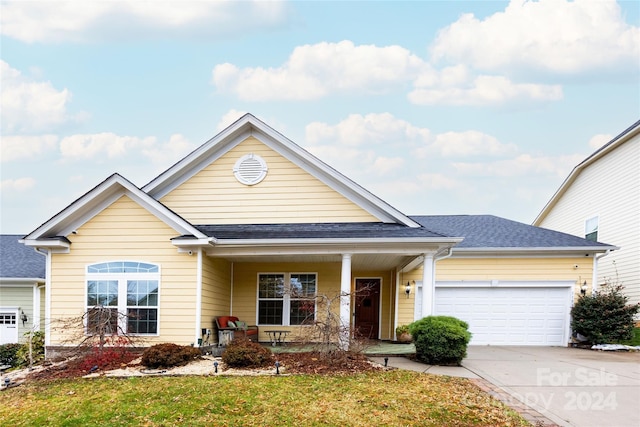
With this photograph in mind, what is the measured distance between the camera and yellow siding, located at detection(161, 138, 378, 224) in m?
13.3

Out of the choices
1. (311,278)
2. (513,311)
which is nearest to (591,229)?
(513,311)

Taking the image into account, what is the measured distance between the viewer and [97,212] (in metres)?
11.5

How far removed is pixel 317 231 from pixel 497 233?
320 inches

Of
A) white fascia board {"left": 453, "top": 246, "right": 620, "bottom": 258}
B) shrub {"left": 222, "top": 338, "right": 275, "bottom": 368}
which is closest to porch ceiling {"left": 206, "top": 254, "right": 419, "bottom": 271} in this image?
white fascia board {"left": 453, "top": 246, "right": 620, "bottom": 258}

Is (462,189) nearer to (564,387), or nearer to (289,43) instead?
(289,43)

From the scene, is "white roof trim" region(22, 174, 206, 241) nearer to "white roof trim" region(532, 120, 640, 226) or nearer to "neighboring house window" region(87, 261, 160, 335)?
"neighboring house window" region(87, 261, 160, 335)

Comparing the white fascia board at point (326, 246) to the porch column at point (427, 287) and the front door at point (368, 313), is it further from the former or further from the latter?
the front door at point (368, 313)

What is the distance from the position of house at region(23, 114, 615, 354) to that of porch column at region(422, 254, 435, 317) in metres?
0.03

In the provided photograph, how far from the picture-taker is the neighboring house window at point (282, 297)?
14359 mm

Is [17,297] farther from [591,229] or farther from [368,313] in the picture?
[591,229]

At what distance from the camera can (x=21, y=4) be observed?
1501 centimetres

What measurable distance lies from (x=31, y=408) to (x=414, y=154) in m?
18.9

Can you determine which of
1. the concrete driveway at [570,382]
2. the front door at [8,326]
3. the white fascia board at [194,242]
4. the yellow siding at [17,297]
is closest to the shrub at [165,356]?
the white fascia board at [194,242]

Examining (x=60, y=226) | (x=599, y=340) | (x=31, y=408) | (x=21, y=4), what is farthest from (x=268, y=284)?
(x=21, y=4)
